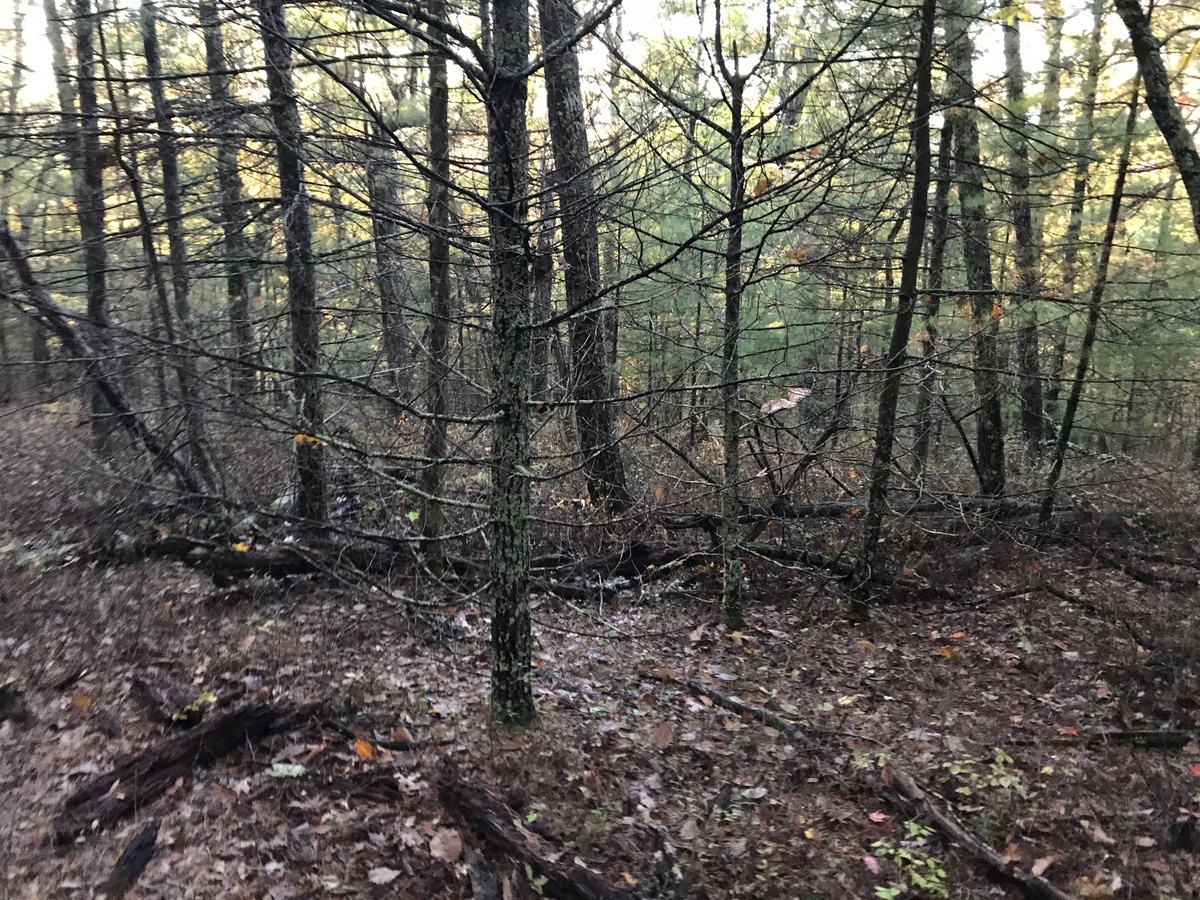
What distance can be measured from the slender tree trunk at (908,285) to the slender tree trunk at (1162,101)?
209 centimetres

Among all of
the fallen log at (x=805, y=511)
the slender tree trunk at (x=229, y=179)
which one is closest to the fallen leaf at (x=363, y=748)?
the slender tree trunk at (x=229, y=179)

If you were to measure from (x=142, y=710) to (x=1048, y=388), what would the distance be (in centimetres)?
1552

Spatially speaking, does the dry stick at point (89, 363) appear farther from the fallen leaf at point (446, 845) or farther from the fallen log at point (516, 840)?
the fallen leaf at point (446, 845)

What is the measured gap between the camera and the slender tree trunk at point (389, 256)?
14.4 ft

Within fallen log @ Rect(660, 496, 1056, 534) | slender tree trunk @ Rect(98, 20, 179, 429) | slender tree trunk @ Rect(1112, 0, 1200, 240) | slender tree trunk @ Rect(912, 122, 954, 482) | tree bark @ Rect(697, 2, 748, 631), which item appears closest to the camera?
tree bark @ Rect(697, 2, 748, 631)

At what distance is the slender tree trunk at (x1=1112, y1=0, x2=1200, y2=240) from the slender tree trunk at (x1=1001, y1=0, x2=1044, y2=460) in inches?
40.5

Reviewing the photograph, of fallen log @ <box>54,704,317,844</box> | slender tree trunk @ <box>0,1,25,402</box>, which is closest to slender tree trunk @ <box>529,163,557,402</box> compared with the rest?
fallen log @ <box>54,704,317,844</box>

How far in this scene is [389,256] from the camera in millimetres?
6688

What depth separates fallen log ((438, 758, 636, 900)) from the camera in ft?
12.5

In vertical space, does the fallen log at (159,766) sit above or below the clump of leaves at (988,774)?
above

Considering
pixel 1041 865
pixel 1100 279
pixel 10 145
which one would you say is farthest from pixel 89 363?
pixel 1100 279

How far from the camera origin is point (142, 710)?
201 inches

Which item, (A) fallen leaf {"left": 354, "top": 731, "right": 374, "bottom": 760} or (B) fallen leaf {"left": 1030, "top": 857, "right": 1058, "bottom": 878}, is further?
(A) fallen leaf {"left": 354, "top": 731, "right": 374, "bottom": 760}

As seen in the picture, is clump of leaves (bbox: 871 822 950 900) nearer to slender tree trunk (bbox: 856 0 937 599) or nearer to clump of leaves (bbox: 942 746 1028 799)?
clump of leaves (bbox: 942 746 1028 799)
